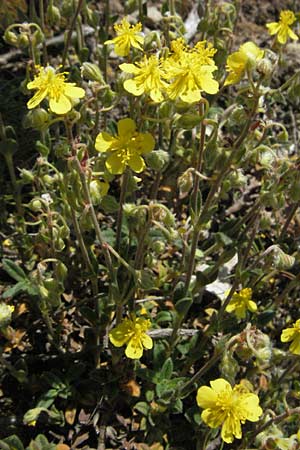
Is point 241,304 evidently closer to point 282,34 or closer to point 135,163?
point 135,163

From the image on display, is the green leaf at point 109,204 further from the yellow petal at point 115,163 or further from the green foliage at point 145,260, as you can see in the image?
the yellow petal at point 115,163

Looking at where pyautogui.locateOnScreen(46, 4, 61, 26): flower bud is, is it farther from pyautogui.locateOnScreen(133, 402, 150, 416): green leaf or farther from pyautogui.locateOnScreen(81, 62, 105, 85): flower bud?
pyautogui.locateOnScreen(133, 402, 150, 416): green leaf

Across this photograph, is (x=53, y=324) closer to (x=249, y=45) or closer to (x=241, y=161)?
(x=241, y=161)

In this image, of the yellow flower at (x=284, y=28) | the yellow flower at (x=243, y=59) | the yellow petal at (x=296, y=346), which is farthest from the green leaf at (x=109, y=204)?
the yellow flower at (x=284, y=28)

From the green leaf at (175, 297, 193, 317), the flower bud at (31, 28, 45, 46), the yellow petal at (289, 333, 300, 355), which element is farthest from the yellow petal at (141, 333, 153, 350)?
the flower bud at (31, 28, 45, 46)

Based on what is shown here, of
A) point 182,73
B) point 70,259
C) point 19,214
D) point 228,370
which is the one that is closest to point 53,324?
point 70,259

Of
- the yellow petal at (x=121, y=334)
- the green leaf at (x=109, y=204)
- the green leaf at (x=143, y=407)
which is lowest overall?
the green leaf at (x=143, y=407)
